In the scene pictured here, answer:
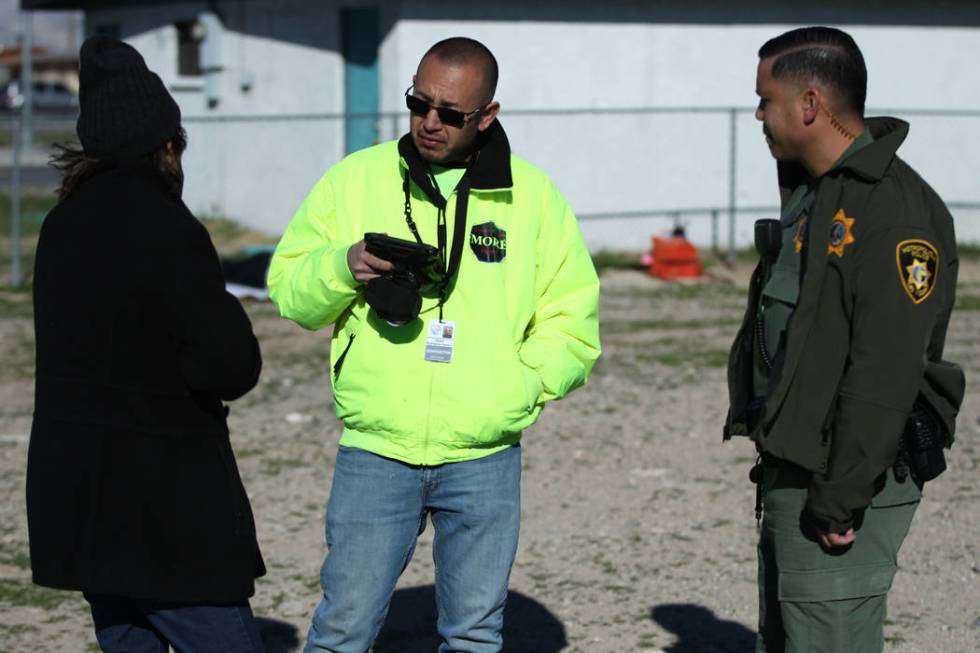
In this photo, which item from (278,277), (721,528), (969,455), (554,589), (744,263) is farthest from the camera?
(744,263)

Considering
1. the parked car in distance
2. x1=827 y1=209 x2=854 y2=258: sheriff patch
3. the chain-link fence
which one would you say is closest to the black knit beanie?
x1=827 y1=209 x2=854 y2=258: sheriff patch

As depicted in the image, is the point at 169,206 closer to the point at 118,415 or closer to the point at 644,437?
the point at 118,415

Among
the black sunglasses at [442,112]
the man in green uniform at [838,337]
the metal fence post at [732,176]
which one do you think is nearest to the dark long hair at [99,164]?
the black sunglasses at [442,112]

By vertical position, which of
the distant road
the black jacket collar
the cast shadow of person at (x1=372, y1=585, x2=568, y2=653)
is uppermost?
the black jacket collar

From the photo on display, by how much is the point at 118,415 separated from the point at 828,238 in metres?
1.65

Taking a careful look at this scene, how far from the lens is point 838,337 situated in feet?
10.4

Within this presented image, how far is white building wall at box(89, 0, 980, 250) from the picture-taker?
16.5 m

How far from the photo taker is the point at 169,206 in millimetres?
3201

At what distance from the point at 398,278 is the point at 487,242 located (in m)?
0.31

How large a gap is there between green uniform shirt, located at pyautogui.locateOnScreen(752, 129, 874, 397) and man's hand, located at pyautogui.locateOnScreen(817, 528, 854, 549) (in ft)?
1.21

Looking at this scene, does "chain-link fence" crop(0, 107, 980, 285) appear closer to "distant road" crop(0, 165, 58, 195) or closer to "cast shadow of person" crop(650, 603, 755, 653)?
"distant road" crop(0, 165, 58, 195)

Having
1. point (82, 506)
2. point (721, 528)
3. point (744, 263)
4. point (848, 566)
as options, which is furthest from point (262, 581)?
point (744, 263)

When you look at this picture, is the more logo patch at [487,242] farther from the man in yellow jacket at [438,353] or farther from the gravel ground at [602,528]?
the gravel ground at [602,528]

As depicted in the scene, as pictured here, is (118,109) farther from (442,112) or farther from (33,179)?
(33,179)
